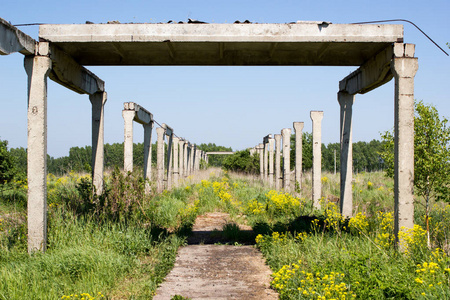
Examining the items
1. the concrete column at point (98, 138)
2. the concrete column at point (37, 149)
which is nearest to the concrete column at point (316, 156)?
the concrete column at point (98, 138)

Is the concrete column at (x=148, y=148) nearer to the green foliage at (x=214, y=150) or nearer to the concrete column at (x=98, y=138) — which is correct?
the concrete column at (x=98, y=138)

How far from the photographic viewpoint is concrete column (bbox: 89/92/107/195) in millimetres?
9883

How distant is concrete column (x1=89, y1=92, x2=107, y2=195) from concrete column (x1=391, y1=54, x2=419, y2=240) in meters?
6.44

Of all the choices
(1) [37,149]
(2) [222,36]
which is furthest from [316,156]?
(1) [37,149]

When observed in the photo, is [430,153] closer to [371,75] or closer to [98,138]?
[371,75]

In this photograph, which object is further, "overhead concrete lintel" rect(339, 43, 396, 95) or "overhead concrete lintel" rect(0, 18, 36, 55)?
"overhead concrete lintel" rect(339, 43, 396, 95)

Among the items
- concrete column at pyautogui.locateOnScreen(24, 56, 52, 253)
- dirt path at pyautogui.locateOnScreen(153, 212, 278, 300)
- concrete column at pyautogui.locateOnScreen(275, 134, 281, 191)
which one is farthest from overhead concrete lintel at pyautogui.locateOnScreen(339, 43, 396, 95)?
concrete column at pyautogui.locateOnScreen(275, 134, 281, 191)

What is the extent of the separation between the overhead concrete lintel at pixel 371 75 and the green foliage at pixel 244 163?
83.0 feet

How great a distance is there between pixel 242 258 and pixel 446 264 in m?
3.53

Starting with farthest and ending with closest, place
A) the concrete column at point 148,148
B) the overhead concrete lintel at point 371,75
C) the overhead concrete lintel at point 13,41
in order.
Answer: the concrete column at point 148,148 → the overhead concrete lintel at point 371,75 → the overhead concrete lintel at point 13,41

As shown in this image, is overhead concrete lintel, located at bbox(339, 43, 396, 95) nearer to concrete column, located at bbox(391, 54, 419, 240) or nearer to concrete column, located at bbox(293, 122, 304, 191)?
concrete column, located at bbox(391, 54, 419, 240)

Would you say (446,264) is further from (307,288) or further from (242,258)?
(242,258)

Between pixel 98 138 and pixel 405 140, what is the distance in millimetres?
6649

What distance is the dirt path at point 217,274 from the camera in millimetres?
5914
